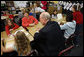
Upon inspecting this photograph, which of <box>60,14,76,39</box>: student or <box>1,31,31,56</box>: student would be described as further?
<box>60,14,76,39</box>: student

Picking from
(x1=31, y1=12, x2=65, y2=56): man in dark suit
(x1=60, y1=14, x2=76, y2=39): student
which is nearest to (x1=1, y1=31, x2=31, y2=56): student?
(x1=31, y1=12, x2=65, y2=56): man in dark suit

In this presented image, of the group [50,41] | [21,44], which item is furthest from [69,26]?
[21,44]

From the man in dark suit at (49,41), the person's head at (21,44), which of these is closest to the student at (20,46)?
the person's head at (21,44)

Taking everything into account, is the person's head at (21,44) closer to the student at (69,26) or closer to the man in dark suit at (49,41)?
the man in dark suit at (49,41)

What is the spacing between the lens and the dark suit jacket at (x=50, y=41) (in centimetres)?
181

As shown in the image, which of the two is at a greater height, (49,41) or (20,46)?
(49,41)

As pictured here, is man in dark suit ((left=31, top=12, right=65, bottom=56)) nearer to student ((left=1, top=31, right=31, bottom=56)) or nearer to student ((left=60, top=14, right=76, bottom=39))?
student ((left=1, top=31, right=31, bottom=56))

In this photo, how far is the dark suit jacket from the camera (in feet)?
5.93

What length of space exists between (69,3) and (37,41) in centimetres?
226

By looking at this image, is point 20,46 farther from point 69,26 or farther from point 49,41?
point 69,26

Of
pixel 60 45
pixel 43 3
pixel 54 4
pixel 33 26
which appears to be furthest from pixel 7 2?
pixel 60 45

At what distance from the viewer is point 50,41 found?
181 centimetres

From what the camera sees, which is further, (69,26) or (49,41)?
(69,26)

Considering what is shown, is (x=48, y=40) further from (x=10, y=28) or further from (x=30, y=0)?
(x=30, y=0)
